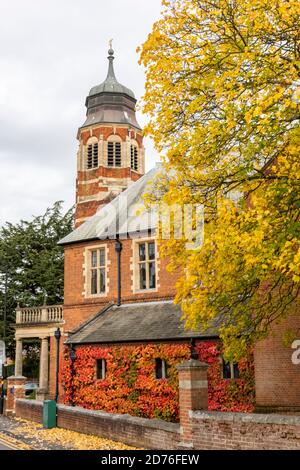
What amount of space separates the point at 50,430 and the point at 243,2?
14593 millimetres

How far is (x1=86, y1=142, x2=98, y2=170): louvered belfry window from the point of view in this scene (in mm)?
41469

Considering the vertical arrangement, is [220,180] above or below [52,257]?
below

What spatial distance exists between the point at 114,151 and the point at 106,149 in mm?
814

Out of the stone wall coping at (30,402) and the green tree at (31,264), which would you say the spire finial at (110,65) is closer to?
the green tree at (31,264)

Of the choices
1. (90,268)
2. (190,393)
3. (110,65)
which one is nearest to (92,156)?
(110,65)

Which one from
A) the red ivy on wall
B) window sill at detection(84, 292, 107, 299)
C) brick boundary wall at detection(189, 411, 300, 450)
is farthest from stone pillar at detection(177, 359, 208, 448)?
window sill at detection(84, 292, 107, 299)

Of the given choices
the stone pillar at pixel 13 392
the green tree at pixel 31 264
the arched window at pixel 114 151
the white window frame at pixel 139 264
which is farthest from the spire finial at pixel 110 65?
the stone pillar at pixel 13 392

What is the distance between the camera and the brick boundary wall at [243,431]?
9586 millimetres

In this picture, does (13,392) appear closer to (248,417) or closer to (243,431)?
(243,431)

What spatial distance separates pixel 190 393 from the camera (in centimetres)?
1167

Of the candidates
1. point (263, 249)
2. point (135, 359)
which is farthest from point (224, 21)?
point (135, 359)

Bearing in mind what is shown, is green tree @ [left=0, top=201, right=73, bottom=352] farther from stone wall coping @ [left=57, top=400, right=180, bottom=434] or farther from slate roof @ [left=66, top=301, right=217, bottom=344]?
stone wall coping @ [left=57, top=400, right=180, bottom=434]

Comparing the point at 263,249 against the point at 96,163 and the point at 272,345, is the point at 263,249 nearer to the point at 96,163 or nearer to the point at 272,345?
the point at 272,345

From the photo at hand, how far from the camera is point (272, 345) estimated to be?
46.3 ft
